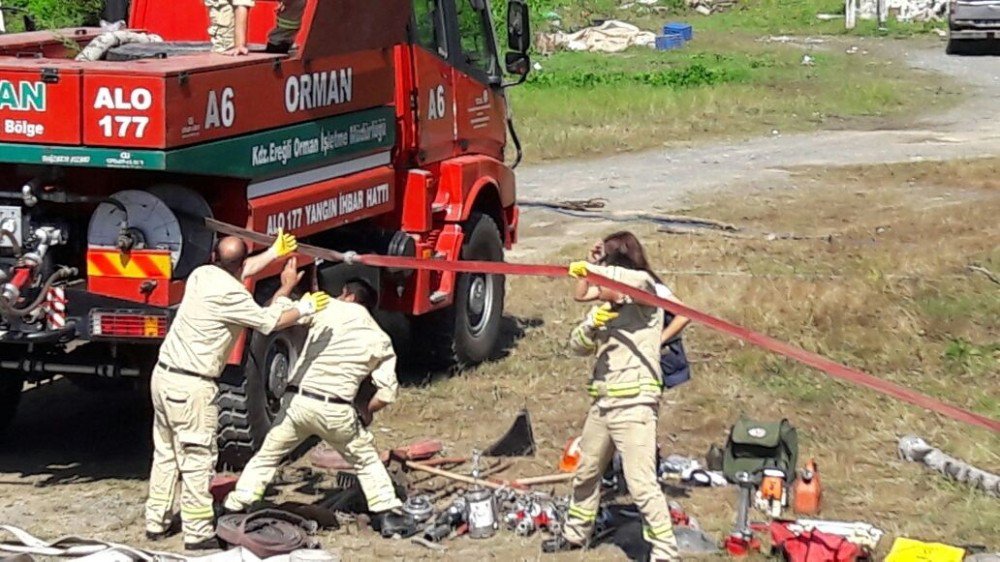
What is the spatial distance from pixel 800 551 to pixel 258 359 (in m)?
3.23

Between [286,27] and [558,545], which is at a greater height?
[286,27]

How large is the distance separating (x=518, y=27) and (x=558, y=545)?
16.8 ft

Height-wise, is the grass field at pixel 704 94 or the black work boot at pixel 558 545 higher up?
the black work boot at pixel 558 545

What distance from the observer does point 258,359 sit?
902cm

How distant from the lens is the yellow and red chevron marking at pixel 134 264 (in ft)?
27.1

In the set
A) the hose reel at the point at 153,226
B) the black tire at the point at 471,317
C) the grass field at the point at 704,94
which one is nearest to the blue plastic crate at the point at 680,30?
the grass field at the point at 704,94

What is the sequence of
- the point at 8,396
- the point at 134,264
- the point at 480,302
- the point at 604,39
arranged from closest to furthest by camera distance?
1. the point at 134,264
2. the point at 8,396
3. the point at 480,302
4. the point at 604,39

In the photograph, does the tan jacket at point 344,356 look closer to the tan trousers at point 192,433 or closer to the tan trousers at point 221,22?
the tan trousers at point 192,433

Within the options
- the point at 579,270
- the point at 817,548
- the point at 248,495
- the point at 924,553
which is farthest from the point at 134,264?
the point at 924,553

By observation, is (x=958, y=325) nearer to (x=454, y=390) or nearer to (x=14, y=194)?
(x=454, y=390)

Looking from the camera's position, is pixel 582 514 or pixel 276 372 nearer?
pixel 582 514

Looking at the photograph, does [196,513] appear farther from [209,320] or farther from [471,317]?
[471,317]

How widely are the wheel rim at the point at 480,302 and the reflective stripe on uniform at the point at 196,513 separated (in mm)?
4333

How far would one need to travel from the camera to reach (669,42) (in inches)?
1526
